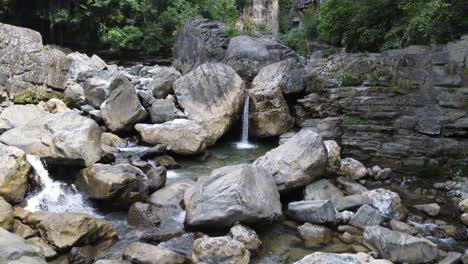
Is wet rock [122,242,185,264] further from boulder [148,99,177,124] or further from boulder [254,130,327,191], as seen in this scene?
boulder [148,99,177,124]

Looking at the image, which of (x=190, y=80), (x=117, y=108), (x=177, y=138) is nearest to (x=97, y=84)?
(x=117, y=108)

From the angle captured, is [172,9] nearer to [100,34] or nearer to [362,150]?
[100,34]

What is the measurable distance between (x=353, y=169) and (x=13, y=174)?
22.9 ft

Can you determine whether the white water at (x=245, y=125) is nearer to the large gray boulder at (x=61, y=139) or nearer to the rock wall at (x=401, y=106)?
the rock wall at (x=401, y=106)

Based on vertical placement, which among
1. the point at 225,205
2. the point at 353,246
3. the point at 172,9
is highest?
the point at 172,9

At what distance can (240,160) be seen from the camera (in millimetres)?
11164

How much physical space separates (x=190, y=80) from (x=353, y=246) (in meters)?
8.04

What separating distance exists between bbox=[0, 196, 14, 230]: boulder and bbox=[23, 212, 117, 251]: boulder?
22cm

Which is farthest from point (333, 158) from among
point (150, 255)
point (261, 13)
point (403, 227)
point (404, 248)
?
point (261, 13)

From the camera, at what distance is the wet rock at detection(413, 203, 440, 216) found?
7.97 m

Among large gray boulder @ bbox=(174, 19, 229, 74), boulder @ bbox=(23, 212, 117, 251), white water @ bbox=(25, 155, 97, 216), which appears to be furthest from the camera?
large gray boulder @ bbox=(174, 19, 229, 74)

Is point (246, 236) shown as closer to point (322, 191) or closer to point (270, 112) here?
point (322, 191)

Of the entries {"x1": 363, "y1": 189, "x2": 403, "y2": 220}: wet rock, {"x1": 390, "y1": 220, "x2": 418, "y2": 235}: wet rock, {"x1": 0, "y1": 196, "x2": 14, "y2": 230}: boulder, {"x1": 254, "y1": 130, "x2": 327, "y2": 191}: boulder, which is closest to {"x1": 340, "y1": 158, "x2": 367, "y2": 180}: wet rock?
{"x1": 254, "y1": 130, "x2": 327, "y2": 191}: boulder

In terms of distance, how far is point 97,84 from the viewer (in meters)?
13.4
